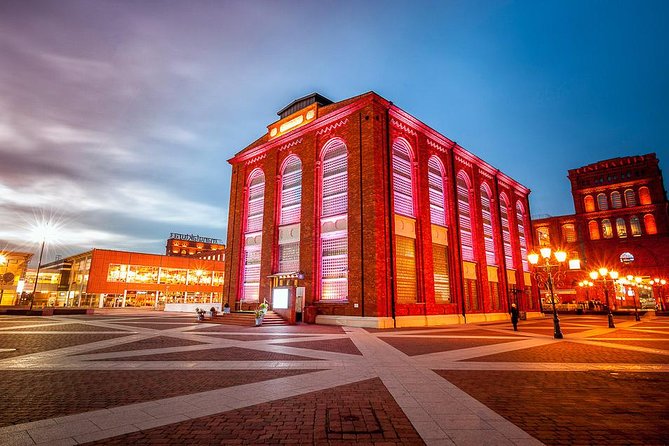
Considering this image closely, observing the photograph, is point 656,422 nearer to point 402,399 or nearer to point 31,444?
point 402,399

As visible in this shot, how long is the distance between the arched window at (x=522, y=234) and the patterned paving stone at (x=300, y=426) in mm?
40366

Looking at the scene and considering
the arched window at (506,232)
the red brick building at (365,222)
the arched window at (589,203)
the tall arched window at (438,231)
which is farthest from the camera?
the arched window at (589,203)

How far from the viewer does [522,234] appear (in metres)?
42.9

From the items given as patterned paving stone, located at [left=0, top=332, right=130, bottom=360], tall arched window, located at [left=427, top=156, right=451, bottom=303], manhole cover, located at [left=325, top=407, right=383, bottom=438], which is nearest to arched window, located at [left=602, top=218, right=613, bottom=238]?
tall arched window, located at [left=427, top=156, right=451, bottom=303]

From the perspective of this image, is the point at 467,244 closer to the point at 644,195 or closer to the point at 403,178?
the point at 403,178

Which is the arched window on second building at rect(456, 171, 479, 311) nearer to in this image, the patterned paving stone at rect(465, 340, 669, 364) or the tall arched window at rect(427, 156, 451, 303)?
the tall arched window at rect(427, 156, 451, 303)

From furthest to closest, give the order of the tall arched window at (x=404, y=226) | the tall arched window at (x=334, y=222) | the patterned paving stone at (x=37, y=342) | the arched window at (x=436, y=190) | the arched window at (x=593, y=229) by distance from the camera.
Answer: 1. the arched window at (x=593, y=229)
2. the arched window at (x=436, y=190)
3. the tall arched window at (x=334, y=222)
4. the tall arched window at (x=404, y=226)
5. the patterned paving stone at (x=37, y=342)

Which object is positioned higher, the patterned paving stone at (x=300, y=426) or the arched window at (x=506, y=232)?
the arched window at (x=506, y=232)

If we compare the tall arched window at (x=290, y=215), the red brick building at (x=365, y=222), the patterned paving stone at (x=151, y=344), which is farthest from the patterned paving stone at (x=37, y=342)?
the tall arched window at (x=290, y=215)

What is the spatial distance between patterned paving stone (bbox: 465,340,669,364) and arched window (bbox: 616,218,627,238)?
55.6m

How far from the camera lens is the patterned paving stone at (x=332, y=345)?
1177 centimetres

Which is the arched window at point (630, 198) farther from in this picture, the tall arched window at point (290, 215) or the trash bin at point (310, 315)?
the trash bin at point (310, 315)

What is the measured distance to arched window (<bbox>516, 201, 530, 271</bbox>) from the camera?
40.4m

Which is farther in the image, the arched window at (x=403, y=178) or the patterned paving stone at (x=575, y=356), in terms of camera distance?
the arched window at (x=403, y=178)
